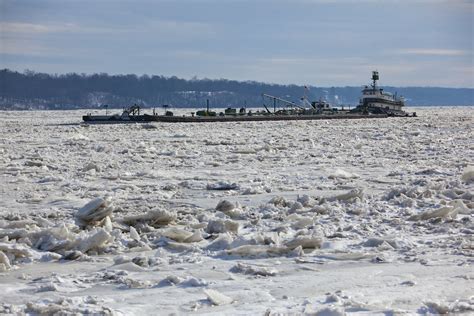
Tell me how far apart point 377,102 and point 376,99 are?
0.61 metres

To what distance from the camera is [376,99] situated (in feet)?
246

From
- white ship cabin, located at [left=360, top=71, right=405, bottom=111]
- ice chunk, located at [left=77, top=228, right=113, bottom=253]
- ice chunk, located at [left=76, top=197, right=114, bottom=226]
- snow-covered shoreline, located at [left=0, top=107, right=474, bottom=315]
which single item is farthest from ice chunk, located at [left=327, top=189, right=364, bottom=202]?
white ship cabin, located at [left=360, top=71, right=405, bottom=111]

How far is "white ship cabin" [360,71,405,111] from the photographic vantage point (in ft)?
244

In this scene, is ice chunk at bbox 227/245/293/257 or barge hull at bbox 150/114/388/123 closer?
ice chunk at bbox 227/245/293/257

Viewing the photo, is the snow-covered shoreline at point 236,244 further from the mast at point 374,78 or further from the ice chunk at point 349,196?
the mast at point 374,78

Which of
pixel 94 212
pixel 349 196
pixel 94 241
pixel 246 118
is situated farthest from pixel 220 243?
pixel 246 118

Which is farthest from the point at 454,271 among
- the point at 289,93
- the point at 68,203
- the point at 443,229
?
the point at 289,93

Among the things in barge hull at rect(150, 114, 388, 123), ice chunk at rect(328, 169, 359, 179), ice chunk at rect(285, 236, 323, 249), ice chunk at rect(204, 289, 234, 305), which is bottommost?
ice chunk at rect(204, 289, 234, 305)

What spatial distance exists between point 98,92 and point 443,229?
18469 centimetres

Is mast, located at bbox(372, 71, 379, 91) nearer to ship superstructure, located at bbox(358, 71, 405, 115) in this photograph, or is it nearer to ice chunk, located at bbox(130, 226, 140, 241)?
ship superstructure, located at bbox(358, 71, 405, 115)

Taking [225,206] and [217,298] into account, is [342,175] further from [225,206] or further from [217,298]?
[217,298]

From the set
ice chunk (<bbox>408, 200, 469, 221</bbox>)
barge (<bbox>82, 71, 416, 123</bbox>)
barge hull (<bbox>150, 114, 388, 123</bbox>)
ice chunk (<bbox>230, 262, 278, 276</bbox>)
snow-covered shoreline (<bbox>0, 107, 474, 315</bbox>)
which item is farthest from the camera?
barge (<bbox>82, 71, 416, 123</bbox>)

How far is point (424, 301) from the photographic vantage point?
500 centimetres

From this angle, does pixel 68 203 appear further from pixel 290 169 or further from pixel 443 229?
pixel 290 169
